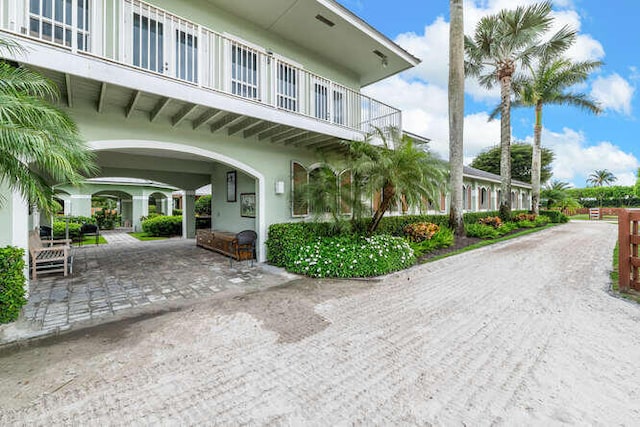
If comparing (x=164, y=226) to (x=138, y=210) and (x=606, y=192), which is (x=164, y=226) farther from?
(x=606, y=192)

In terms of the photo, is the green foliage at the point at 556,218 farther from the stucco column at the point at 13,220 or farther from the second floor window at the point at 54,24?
the stucco column at the point at 13,220

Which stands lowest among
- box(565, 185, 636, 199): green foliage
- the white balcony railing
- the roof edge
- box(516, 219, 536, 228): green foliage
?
box(516, 219, 536, 228): green foliage

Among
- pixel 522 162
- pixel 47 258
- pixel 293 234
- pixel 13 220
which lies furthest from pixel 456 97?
pixel 522 162

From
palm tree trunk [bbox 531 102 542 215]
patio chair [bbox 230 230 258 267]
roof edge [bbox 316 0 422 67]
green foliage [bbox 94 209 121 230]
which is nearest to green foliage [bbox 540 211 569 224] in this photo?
palm tree trunk [bbox 531 102 542 215]

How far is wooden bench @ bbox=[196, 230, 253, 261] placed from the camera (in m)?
8.48

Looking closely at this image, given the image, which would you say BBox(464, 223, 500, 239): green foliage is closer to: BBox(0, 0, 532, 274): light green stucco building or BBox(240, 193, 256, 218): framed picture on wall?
BBox(0, 0, 532, 274): light green stucco building

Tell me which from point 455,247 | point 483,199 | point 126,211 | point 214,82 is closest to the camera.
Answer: point 214,82

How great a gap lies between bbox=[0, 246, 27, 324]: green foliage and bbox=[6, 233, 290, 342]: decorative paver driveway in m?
0.26

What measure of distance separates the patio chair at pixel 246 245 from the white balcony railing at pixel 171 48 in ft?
12.7

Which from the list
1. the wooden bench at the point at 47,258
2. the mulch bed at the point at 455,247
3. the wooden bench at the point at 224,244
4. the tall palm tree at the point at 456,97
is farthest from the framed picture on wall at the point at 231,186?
the tall palm tree at the point at 456,97

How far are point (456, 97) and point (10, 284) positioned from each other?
1355 centimetres

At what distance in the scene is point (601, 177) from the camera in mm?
51188

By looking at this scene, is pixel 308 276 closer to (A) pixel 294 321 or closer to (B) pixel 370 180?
(A) pixel 294 321

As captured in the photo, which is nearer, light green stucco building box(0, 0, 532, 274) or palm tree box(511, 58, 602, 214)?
light green stucco building box(0, 0, 532, 274)
